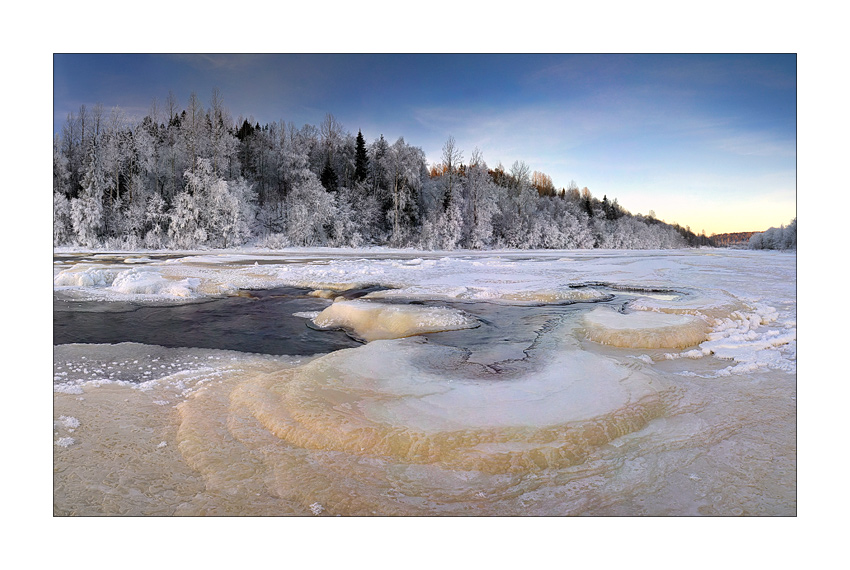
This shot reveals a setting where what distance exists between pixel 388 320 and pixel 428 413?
4.16m

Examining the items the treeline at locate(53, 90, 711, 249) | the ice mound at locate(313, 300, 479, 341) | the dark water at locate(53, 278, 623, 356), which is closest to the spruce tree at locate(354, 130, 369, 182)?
the treeline at locate(53, 90, 711, 249)

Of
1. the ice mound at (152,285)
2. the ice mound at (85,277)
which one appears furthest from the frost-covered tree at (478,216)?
the ice mound at (85,277)

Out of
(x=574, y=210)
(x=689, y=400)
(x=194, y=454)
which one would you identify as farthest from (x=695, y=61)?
(x=574, y=210)

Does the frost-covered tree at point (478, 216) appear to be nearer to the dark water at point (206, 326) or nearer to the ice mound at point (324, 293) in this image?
the ice mound at point (324, 293)

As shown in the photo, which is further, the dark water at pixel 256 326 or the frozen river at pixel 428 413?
the dark water at pixel 256 326

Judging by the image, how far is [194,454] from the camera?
3.36 metres

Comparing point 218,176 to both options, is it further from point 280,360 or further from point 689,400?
point 689,400

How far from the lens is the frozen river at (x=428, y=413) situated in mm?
2891

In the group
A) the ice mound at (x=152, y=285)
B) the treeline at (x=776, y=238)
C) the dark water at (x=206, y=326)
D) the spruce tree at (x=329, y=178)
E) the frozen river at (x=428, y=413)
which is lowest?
the frozen river at (x=428, y=413)

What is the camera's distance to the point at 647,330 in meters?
6.99

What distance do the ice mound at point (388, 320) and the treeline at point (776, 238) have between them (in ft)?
14.9

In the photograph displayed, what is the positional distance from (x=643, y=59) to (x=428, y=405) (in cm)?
447

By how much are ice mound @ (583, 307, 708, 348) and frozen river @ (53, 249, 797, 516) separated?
4cm
